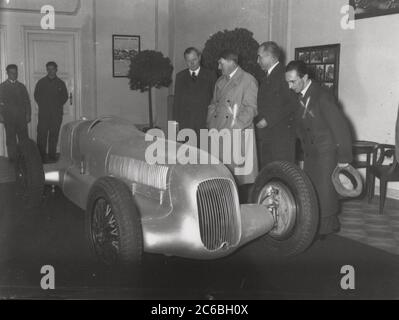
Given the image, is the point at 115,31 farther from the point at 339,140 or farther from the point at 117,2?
the point at 339,140

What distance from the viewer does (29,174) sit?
489cm

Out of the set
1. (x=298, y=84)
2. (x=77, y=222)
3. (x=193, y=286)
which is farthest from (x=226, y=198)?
(x=77, y=222)

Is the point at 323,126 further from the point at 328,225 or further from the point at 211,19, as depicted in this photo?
the point at 211,19

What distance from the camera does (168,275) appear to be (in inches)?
138

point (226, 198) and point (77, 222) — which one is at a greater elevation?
point (226, 198)

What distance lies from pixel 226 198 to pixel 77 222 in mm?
2120

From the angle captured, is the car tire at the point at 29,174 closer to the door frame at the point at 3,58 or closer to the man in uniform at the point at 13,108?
the man in uniform at the point at 13,108

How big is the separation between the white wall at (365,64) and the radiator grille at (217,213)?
371cm

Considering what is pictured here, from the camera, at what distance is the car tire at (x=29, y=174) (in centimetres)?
A: 489

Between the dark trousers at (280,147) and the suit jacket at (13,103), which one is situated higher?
the suit jacket at (13,103)

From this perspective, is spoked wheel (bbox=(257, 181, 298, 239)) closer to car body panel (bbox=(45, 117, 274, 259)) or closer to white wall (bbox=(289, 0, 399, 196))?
car body panel (bbox=(45, 117, 274, 259))

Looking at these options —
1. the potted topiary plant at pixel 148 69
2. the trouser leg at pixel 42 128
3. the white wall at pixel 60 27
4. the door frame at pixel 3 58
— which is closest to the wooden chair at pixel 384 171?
Result: the potted topiary plant at pixel 148 69

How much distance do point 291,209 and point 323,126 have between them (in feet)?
3.04

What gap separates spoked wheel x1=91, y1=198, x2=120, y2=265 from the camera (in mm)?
3209
